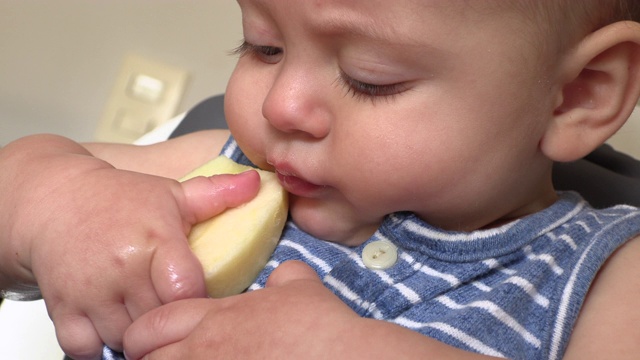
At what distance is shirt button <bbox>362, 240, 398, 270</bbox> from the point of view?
0.66m

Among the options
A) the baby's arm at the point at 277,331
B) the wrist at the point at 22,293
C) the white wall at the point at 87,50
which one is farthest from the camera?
the white wall at the point at 87,50

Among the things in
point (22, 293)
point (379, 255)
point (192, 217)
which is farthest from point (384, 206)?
point (22, 293)

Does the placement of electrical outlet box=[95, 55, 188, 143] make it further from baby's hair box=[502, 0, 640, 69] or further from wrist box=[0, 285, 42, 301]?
baby's hair box=[502, 0, 640, 69]

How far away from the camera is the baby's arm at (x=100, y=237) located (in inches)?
23.5

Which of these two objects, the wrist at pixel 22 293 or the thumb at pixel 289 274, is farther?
the wrist at pixel 22 293

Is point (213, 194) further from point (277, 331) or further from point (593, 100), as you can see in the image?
point (593, 100)

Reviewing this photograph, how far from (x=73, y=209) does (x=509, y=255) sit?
0.37 m

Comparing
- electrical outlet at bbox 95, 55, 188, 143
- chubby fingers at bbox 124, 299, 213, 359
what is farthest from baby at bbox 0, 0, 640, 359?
electrical outlet at bbox 95, 55, 188, 143

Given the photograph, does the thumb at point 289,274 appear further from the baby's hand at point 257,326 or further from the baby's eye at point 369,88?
the baby's eye at point 369,88

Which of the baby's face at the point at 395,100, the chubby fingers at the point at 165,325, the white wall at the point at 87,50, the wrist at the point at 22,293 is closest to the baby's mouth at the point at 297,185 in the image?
the baby's face at the point at 395,100

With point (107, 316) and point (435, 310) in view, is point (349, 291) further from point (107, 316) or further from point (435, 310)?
point (107, 316)

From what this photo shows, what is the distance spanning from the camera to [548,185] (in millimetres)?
760

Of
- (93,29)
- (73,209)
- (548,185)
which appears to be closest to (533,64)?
(548,185)

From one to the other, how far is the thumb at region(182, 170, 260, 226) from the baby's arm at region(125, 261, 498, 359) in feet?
0.32
